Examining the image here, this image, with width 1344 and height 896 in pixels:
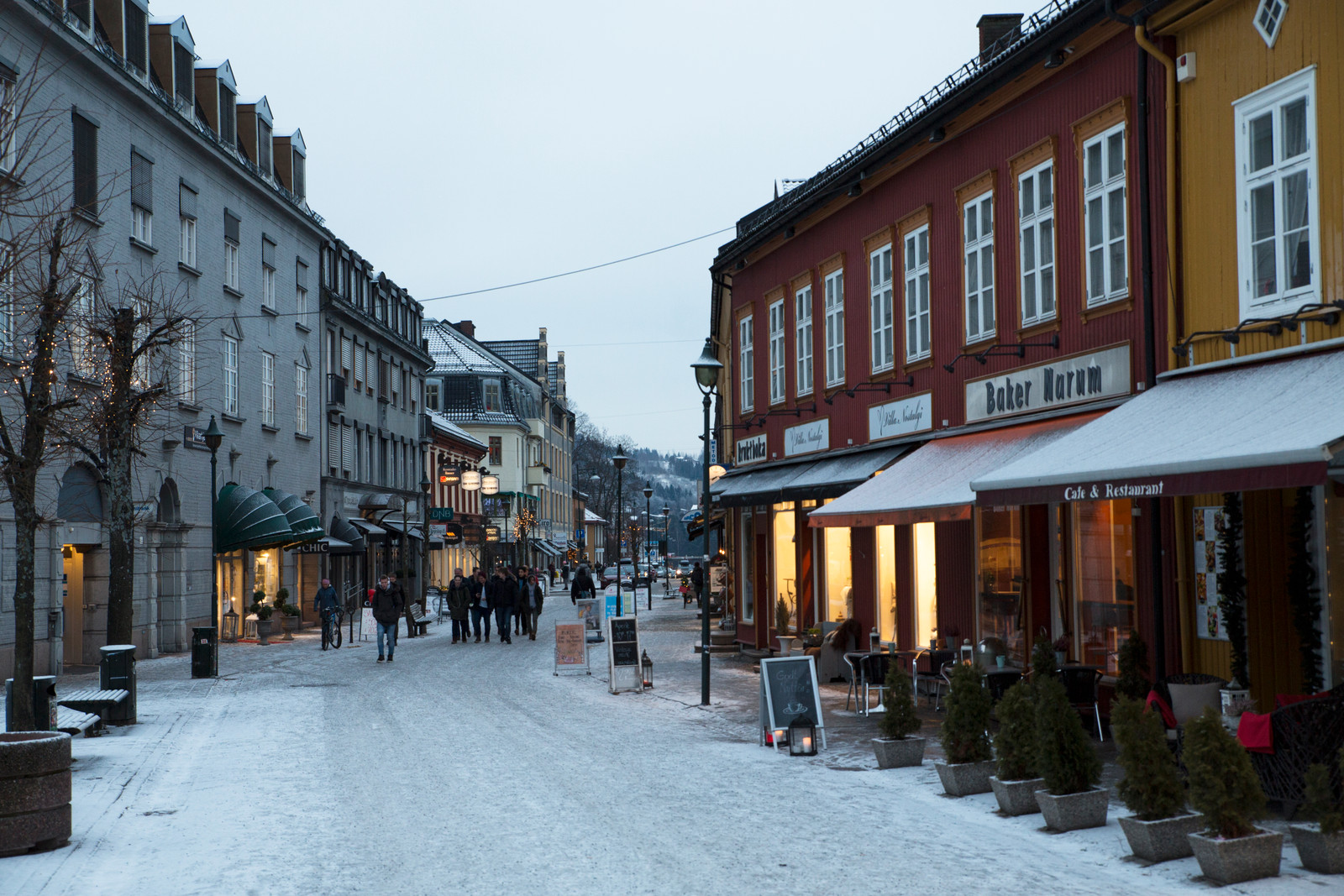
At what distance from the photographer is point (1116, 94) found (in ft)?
45.1

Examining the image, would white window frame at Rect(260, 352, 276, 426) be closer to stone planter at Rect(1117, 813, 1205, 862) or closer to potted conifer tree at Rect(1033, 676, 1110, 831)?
potted conifer tree at Rect(1033, 676, 1110, 831)

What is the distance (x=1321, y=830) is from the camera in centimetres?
739

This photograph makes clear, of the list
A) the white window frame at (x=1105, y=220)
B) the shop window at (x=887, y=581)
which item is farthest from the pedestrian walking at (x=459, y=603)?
the white window frame at (x=1105, y=220)

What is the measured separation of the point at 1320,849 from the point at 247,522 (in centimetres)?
2696

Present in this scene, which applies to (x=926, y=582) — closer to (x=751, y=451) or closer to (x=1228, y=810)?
(x=751, y=451)

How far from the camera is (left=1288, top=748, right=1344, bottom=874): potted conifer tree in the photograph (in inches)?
291

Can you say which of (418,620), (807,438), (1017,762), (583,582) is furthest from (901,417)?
(583,582)

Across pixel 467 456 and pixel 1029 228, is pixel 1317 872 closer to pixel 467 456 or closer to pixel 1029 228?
pixel 1029 228

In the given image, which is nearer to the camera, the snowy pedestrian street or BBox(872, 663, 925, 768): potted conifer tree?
the snowy pedestrian street

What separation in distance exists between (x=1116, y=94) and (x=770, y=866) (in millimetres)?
9296

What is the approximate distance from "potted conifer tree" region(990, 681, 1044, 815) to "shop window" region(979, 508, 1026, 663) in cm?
621

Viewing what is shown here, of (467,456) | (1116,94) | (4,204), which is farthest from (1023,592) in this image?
(467,456)

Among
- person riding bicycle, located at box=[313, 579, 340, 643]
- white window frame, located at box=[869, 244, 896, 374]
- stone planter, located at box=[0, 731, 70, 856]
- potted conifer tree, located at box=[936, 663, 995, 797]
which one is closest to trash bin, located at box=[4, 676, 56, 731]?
stone planter, located at box=[0, 731, 70, 856]

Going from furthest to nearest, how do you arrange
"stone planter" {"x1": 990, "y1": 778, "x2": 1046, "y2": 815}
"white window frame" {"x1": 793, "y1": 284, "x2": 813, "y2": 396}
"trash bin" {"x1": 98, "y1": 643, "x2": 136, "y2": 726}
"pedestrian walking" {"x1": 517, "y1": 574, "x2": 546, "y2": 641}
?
"pedestrian walking" {"x1": 517, "y1": 574, "x2": 546, "y2": 641} < "white window frame" {"x1": 793, "y1": 284, "x2": 813, "y2": 396} < "trash bin" {"x1": 98, "y1": 643, "x2": 136, "y2": 726} < "stone planter" {"x1": 990, "y1": 778, "x2": 1046, "y2": 815}
